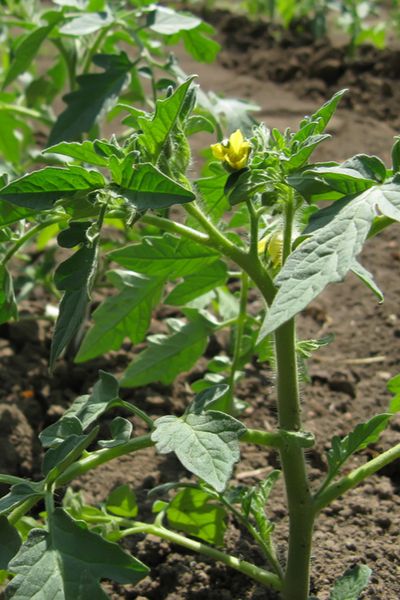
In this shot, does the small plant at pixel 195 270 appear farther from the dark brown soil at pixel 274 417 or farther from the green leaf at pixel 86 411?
the dark brown soil at pixel 274 417

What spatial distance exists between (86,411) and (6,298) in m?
0.27

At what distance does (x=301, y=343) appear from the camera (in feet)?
5.52

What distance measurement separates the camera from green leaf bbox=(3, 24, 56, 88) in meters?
2.53

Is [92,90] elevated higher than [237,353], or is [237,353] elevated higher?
[92,90]

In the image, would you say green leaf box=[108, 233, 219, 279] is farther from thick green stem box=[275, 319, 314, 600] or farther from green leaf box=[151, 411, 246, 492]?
green leaf box=[151, 411, 246, 492]

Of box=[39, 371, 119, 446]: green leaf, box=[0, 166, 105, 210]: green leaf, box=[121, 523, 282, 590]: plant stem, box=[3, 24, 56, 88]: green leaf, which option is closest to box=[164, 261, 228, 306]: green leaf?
box=[39, 371, 119, 446]: green leaf

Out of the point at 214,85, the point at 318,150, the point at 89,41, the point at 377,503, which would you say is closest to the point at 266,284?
the point at 377,503

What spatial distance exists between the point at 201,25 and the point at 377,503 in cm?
135

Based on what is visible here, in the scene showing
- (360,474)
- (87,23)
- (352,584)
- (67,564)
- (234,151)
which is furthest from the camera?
(87,23)

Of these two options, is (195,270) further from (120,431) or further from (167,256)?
(120,431)

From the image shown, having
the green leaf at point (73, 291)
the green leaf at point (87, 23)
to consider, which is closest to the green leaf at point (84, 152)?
the green leaf at point (73, 291)

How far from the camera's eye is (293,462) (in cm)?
166

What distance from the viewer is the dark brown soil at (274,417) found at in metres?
1.99

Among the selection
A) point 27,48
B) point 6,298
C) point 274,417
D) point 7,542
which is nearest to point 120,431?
point 7,542
